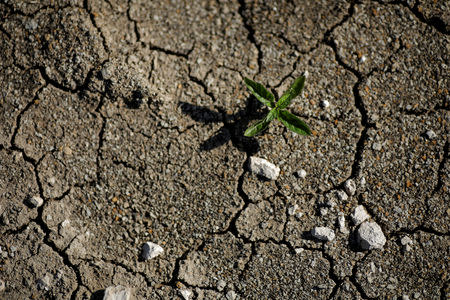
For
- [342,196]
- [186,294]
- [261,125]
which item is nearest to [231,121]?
[261,125]

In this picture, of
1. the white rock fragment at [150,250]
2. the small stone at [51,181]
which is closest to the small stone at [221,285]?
the white rock fragment at [150,250]

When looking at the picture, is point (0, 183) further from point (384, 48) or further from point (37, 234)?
point (384, 48)

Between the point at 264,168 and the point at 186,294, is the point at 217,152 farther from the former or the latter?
the point at 186,294

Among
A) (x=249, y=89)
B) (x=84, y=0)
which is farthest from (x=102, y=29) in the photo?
(x=249, y=89)

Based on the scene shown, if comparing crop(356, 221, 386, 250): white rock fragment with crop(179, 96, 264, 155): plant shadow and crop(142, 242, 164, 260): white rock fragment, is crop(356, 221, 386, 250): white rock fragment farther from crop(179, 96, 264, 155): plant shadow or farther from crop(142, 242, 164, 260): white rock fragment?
crop(142, 242, 164, 260): white rock fragment

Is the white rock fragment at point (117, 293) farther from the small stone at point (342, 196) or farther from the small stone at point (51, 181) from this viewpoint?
the small stone at point (342, 196)
